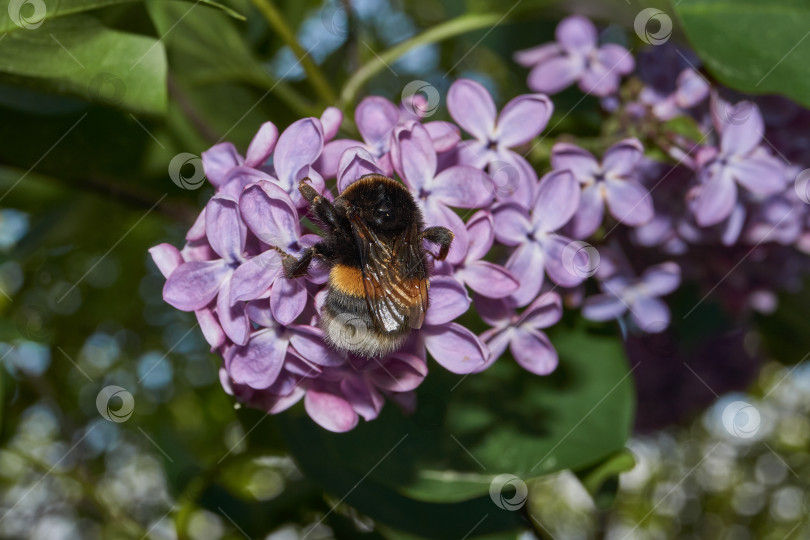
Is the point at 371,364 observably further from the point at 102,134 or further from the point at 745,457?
the point at 745,457

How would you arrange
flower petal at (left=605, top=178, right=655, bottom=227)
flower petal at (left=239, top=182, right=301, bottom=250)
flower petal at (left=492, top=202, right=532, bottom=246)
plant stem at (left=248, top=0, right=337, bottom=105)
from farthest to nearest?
plant stem at (left=248, top=0, right=337, bottom=105) → flower petal at (left=605, top=178, right=655, bottom=227) → flower petal at (left=492, top=202, right=532, bottom=246) → flower petal at (left=239, top=182, right=301, bottom=250)

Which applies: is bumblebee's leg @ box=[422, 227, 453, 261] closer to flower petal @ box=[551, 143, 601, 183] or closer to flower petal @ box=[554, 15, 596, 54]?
flower petal @ box=[551, 143, 601, 183]

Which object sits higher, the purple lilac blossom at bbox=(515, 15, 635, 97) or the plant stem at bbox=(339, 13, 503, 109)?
the plant stem at bbox=(339, 13, 503, 109)

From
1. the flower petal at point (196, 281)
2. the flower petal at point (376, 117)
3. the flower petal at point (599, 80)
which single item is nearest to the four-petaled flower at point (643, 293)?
the flower petal at point (599, 80)

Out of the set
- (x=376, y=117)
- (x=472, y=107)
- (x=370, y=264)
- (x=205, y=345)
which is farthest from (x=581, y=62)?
→ (x=205, y=345)

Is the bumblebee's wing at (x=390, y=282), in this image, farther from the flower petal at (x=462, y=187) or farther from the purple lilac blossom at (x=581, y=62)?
the purple lilac blossom at (x=581, y=62)

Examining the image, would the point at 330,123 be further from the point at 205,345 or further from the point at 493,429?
the point at 205,345

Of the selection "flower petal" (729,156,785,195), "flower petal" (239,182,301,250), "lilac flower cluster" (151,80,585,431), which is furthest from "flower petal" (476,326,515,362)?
"flower petal" (729,156,785,195)
